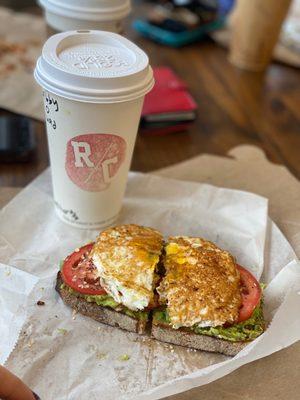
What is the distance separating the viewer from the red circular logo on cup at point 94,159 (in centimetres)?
102

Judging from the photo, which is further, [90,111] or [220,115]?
[220,115]

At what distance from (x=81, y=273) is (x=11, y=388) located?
10.8 inches

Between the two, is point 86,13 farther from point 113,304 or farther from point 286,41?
point 286,41

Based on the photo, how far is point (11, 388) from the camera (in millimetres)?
758

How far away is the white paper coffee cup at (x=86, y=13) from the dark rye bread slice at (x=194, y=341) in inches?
28.7

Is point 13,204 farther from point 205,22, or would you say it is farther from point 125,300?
point 205,22

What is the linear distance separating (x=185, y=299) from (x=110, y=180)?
330 mm

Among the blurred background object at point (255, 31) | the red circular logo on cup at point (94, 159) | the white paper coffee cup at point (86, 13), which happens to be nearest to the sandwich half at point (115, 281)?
the red circular logo on cup at point (94, 159)

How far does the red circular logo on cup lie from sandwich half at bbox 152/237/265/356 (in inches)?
9.3

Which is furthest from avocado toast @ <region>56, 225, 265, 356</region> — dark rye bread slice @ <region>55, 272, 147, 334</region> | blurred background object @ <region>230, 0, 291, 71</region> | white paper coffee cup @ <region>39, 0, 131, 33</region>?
blurred background object @ <region>230, 0, 291, 71</region>

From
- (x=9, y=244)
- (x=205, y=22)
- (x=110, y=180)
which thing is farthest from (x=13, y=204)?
(x=205, y=22)

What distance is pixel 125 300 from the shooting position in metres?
0.92

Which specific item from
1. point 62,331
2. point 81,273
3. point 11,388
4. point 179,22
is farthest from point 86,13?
point 179,22

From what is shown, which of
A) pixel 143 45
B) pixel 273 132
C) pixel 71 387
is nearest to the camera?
pixel 71 387
